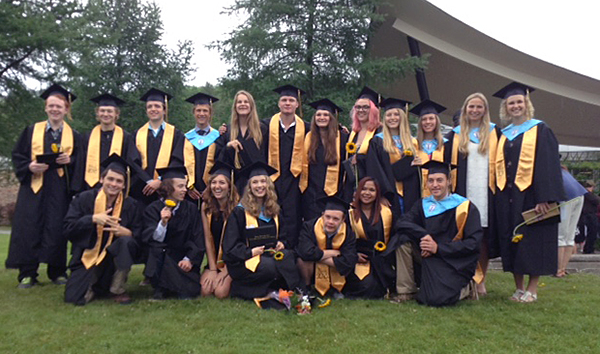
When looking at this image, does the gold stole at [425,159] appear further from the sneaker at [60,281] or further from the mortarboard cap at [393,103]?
the sneaker at [60,281]

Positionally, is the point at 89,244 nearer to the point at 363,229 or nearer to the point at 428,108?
the point at 363,229

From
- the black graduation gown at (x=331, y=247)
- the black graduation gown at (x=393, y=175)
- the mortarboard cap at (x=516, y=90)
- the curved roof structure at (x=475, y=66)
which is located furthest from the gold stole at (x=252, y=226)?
the curved roof structure at (x=475, y=66)

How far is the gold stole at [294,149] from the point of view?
588 cm

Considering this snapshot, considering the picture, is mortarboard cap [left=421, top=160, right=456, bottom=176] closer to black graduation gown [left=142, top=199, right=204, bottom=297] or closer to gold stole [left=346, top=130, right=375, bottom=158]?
gold stole [left=346, top=130, right=375, bottom=158]

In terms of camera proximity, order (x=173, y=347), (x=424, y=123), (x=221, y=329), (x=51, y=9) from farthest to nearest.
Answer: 1. (x=51, y=9)
2. (x=424, y=123)
3. (x=221, y=329)
4. (x=173, y=347)

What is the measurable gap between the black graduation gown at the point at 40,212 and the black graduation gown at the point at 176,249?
1231mm

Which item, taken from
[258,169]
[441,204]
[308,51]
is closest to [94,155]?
[258,169]

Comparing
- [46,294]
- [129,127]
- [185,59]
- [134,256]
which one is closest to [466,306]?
[134,256]

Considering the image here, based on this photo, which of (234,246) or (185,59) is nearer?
(234,246)

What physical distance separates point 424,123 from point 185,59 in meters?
12.1

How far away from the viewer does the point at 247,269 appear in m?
4.88

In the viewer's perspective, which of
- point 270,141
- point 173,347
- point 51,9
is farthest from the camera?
point 51,9

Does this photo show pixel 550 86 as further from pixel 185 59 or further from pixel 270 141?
pixel 185 59

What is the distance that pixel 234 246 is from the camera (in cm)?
491
